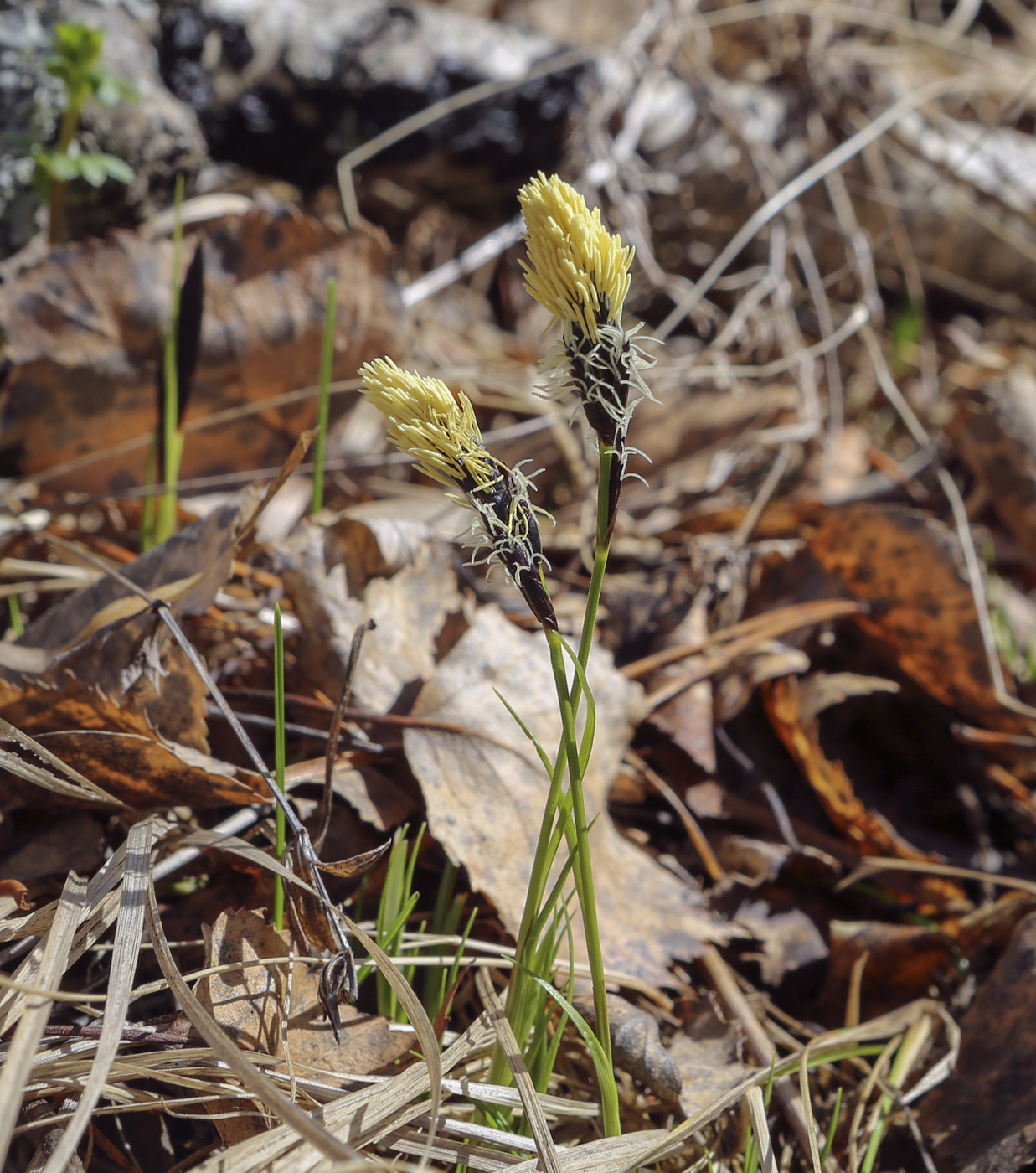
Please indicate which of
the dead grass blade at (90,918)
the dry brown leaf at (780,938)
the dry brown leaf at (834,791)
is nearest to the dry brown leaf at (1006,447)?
the dry brown leaf at (834,791)

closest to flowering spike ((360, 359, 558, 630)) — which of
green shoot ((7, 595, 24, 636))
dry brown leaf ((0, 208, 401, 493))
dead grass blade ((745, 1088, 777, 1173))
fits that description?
dead grass blade ((745, 1088, 777, 1173))

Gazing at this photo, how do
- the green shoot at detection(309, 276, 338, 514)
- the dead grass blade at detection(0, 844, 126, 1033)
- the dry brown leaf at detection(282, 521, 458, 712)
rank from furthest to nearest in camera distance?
the green shoot at detection(309, 276, 338, 514)
the dry brown leaf at detection(282, 521, 458, 712)
the dead grass blade at detection(0, 844, 126, 1033)

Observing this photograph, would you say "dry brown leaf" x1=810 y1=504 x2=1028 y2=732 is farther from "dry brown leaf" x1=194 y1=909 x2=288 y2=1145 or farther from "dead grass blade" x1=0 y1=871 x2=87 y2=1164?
"dead grass blade" x1=0 y1=871 x2=87 y2=1164

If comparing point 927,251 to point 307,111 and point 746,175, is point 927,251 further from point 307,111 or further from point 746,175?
point 307,111

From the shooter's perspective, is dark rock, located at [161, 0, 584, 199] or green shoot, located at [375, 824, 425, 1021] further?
dark rock, located at [161, 0, 584, 199]

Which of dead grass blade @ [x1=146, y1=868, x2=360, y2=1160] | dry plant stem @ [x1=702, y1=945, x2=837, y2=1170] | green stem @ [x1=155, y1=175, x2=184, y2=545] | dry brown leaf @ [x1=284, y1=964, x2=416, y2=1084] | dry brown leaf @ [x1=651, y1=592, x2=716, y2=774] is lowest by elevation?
dry plant stem @ [x1=702, y1=945, x2=837, y2=1170]

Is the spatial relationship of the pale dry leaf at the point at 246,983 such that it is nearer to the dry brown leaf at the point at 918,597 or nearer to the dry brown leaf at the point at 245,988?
the dry brown leaf at the point at 245,988

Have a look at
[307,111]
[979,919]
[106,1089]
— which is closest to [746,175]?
[307,111]
